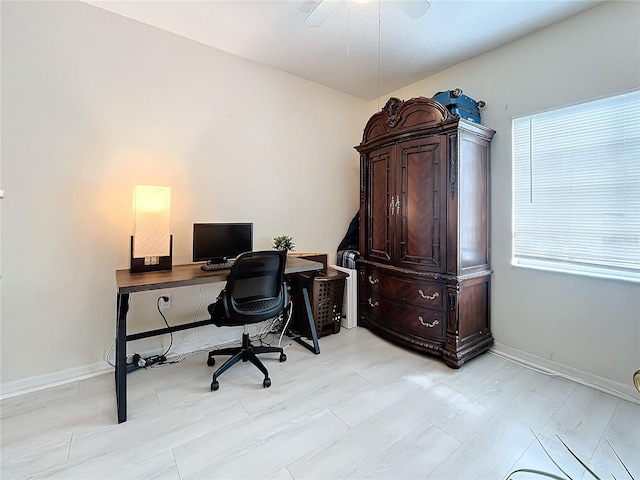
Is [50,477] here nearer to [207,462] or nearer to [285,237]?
[207,462]

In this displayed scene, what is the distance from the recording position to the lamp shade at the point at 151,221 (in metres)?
2.23

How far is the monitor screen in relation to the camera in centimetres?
249

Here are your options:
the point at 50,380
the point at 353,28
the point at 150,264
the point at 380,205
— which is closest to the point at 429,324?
the point at 380,205

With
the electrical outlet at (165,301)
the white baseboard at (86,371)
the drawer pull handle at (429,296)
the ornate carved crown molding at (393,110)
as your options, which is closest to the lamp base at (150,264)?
the electrical outlet at (165,301)

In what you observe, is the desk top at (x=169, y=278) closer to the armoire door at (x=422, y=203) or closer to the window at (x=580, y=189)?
the armoire door at (x=422, y=203)

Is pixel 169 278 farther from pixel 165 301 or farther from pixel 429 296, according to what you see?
pixel 429 296

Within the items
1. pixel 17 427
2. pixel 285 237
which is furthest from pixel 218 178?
pixel 17 427

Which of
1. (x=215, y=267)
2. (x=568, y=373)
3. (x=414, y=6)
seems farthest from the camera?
(x=215, y=267)

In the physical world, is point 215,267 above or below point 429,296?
above

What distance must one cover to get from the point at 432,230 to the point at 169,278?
7.06 ft

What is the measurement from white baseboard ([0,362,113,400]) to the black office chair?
3.43 ft

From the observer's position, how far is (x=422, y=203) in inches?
106

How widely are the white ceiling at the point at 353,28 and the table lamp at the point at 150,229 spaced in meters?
1.43

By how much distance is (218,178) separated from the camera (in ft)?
9.45
